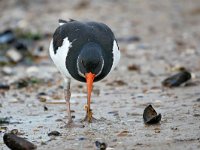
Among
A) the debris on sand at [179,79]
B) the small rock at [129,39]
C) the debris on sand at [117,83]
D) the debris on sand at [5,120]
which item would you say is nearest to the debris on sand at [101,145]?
the debris on sand at [5,120]

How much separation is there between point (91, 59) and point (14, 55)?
4469mm

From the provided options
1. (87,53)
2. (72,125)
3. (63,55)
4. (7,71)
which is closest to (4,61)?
(7,71)

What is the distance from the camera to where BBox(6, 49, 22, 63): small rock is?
10.5 meters

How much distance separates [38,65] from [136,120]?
4.10m

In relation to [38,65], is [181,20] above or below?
above

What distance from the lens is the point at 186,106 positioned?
284 inches

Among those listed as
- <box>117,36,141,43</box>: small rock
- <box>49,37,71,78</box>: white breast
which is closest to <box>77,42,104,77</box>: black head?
<box>49,37,71,78</box>: white breast

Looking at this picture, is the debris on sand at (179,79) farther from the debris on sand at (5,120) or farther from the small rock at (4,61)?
the small rock at (4,61)

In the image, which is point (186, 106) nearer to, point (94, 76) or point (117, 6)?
point (94, 76)

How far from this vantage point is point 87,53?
6359 millimetres

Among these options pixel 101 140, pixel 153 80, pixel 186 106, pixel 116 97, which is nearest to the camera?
pixel 101 140

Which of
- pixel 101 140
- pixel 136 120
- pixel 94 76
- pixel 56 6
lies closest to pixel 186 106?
pixel 136 120

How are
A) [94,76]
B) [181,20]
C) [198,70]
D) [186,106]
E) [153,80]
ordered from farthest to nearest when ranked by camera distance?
1. [181,20]
2. [198,70]
3. [153,80]
4. [186,106]
5. [94,76]

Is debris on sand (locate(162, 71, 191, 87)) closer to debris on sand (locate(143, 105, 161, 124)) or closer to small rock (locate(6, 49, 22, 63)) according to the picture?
debris on sand (locate(143, 105, 161, 124))
